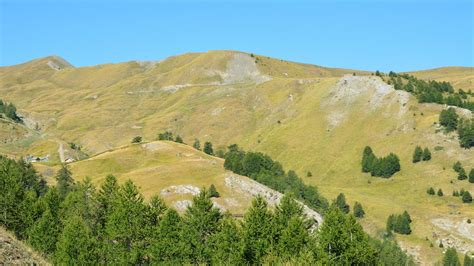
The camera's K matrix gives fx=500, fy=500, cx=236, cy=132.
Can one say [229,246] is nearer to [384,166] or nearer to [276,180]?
[276,180]

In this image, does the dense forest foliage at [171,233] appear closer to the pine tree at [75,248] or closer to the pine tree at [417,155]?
the pine tree at [75,248]

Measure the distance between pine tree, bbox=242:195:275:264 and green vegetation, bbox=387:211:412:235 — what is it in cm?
7882

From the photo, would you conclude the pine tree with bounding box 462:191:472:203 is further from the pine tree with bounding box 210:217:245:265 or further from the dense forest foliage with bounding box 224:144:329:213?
the pine tree with bounding box 210:217:245:265

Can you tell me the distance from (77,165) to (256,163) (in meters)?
59.5

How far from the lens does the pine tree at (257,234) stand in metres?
71.1

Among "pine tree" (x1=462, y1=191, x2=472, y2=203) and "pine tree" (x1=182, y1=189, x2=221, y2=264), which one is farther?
"pine tree" (x1=462, y1=191, x2=472, y2=203)

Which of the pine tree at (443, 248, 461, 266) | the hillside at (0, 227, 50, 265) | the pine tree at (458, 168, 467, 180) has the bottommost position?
the pine tree at (443, 248, 461, 266)

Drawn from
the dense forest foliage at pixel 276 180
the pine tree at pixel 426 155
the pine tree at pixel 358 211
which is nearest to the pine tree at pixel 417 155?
the pine tree at pixel 426 155

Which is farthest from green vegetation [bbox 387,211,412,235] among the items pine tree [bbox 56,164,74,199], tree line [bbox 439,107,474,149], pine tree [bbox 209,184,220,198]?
pine tree [bbox 56,164,74,199]

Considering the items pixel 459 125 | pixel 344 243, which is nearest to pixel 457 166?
pixel 459 125

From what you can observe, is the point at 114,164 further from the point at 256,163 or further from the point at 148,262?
the point at 148,262

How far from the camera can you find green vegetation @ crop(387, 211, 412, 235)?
142 meters

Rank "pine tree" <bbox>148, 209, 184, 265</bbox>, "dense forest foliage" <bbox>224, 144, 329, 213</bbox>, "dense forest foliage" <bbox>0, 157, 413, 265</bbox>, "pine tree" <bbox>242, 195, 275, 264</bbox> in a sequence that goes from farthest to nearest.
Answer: "dense forest foliage" <bbox>224, 144, 329, 213</bbox> < "pine tree" <bbox>148, 209, 184, 265</bbox> < "pine tree" <bbox>242, 195, 275, 264</bbox> < "dense forest foliage" <bbox>0, 157, 413, 265</bbox>

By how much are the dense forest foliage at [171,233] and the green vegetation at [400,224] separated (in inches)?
2621
